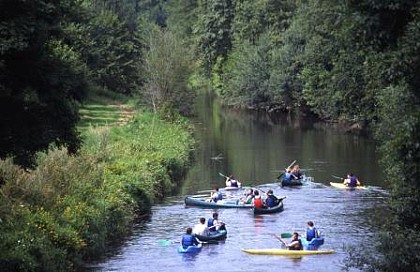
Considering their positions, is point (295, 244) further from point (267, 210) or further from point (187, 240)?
point (267, 210)

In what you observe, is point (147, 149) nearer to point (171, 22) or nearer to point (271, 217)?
point (271, 217)

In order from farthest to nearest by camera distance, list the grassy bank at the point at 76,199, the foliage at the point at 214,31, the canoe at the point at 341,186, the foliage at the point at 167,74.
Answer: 1. the foliage at the point at 214,31
2. the foliage at the point at 167,74
3. the canoe at the point at 341,186
4. the grassy bank at the point at 76,199

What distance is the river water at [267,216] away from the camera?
26.4 meters

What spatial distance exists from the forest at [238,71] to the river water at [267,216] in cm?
328

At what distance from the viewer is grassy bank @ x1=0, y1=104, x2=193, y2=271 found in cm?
2028

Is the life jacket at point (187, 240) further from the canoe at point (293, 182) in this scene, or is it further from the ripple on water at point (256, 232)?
the canoe at point (293, 182)

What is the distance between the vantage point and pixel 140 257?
26.3 m

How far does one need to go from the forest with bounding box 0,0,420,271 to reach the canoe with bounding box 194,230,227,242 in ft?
22.9

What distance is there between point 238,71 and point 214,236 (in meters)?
61.5

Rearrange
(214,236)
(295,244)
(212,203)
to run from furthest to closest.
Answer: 1. (212,203)
2. (214,236)
3. (295,244)

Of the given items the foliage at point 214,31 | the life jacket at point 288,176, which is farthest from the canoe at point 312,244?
the foliage at point 214,31

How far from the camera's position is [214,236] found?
29.2 metres

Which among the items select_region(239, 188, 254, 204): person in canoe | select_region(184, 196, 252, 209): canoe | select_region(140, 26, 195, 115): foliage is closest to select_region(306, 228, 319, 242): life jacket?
select_region(184, 196, 252, 209): canoe

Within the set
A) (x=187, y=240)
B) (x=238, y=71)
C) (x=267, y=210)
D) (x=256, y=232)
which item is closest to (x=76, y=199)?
(x=187, y=240)
